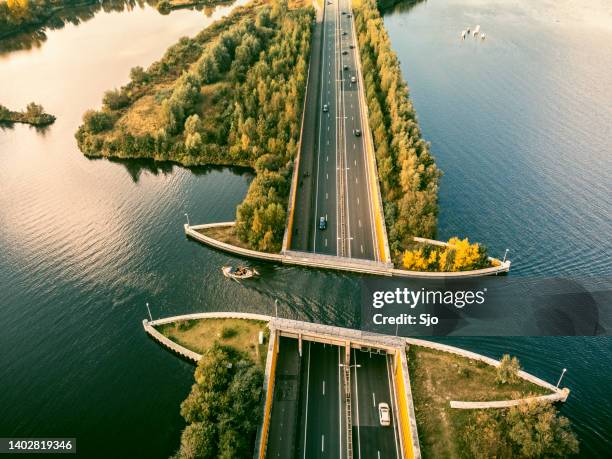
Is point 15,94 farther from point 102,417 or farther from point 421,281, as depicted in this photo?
point 421,281

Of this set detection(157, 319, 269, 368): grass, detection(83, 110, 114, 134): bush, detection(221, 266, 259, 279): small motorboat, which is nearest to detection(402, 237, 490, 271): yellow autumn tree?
detection(221, 266, 259, 279): small motorboat

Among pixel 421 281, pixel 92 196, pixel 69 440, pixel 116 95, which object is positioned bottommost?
pixel 69 440

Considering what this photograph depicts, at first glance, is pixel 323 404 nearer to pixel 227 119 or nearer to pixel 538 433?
pixel 538 433

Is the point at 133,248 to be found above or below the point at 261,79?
below

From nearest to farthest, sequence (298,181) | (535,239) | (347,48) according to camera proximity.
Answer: (535,239) < (298,181) < (347,48)

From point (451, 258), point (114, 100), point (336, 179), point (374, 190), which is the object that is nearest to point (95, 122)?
point (114, 100)

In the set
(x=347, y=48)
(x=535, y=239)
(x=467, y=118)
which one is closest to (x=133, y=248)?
Result: (x=535, y=239)
